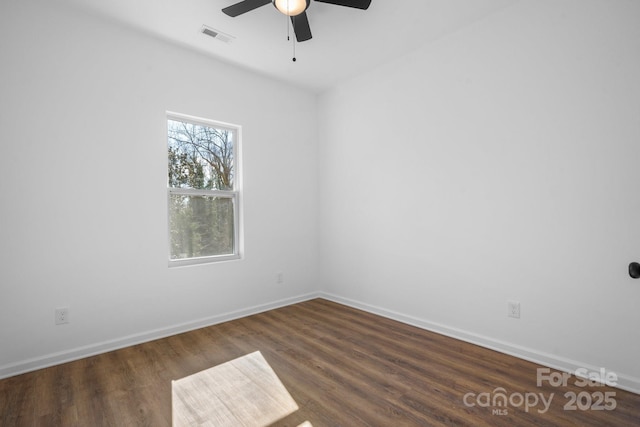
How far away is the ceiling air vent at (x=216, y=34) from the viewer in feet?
9.61

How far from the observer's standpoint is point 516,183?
2.64 metres

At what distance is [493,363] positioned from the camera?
2.49 meters

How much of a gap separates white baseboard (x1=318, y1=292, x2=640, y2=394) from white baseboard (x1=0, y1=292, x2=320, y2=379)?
5.10 feet

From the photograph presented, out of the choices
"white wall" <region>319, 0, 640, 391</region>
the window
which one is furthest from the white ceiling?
the window

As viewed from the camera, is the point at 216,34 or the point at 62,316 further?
the point at 216,34

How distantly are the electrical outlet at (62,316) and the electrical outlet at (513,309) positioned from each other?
3677 millimetres

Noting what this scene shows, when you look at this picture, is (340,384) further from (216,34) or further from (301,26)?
(216,34)

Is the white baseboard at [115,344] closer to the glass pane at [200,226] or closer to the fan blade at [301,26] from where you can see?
the glass pane at [200,226]

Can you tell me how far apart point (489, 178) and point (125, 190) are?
10.8 feet

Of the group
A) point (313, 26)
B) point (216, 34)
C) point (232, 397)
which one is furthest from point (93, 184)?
point (313, 26)

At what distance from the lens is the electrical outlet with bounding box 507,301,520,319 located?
263 centimetres

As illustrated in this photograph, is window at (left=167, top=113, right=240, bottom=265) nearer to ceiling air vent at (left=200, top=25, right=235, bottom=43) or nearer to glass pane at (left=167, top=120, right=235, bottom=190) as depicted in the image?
glass pane at (left=167, top=120, right=235, bottom=190)

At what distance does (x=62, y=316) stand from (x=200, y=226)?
1.38 metres

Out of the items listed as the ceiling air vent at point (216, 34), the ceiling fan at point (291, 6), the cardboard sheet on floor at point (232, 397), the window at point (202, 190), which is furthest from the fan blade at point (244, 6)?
the cardboard sheet on floor at point (232, 397)
